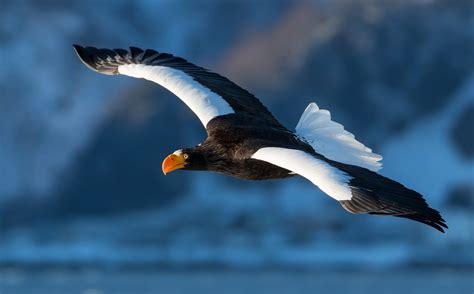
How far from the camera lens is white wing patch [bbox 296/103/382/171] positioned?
10.4 m

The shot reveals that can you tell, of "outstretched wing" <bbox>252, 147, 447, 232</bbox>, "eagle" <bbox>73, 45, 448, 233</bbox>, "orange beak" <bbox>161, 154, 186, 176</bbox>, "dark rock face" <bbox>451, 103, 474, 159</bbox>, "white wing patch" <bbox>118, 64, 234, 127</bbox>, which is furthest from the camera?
"dark rock face" <bbox>451, 103, 474, 159</bbox>

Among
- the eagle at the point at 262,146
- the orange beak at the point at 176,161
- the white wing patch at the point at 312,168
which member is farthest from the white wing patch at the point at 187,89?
the white wing patch at the point at 312,168

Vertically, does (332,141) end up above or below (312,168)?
above

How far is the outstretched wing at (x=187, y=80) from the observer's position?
11.2 metres

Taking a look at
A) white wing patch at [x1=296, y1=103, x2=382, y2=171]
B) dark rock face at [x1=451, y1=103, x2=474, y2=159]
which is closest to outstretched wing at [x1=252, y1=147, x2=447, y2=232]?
white wing patch at [x1=296, y1=103, x2=382, y2=171]

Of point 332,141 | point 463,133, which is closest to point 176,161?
point 332,141

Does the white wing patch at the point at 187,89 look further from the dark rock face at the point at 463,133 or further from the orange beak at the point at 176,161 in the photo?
the dark rock face at the point at 463,133

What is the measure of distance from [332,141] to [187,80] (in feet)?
4.38

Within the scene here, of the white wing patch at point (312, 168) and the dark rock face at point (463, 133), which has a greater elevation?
the dark rock face at point (463, 133)

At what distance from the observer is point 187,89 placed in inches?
452

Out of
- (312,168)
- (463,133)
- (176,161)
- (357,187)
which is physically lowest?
(357,187)

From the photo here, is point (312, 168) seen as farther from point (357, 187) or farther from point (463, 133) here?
point (463, 133)

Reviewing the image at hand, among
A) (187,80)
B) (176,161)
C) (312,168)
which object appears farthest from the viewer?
(187,80)

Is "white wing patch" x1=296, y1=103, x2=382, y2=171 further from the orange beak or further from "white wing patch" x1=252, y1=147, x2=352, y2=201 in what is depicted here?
the orange beak
